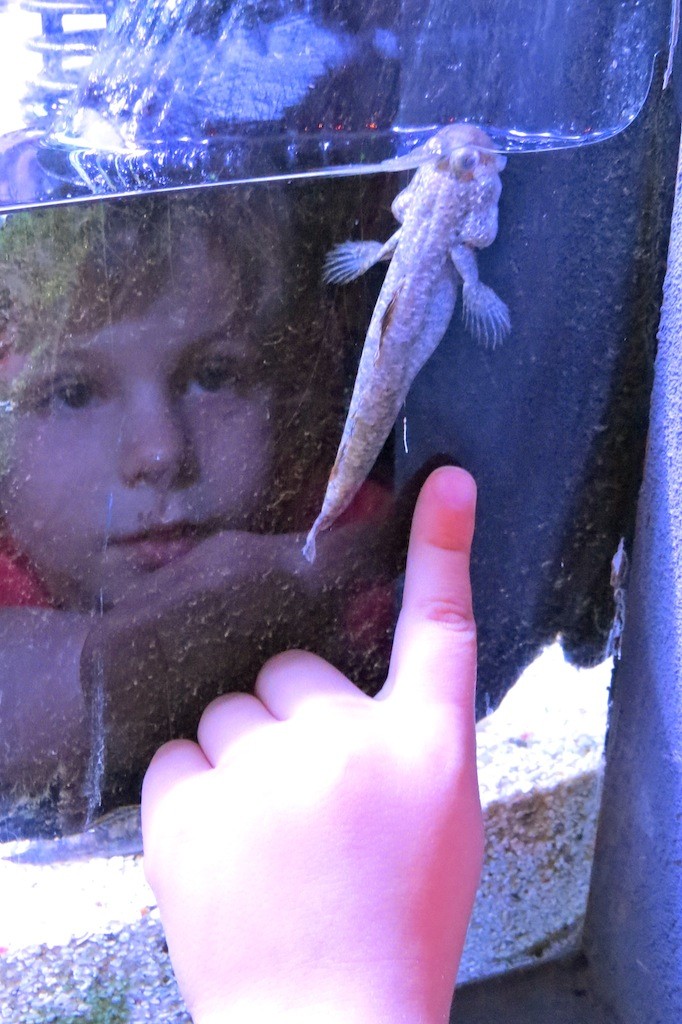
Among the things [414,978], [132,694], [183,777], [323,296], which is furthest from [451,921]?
[323,296]

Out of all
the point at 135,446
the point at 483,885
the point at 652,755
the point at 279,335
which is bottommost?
the point at 483,885

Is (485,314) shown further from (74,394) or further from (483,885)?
(483,885)

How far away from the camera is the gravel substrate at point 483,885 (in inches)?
40.9

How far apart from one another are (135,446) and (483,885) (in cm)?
81

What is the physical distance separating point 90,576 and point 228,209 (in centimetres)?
43

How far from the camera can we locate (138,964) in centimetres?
108

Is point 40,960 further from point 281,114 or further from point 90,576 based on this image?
point 281,114

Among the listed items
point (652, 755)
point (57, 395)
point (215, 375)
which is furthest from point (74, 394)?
point (652, 755)

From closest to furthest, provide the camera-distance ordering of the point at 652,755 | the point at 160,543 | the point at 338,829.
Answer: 1. the point at 338,829
2. the point at 160,543
3. the point at 652,755

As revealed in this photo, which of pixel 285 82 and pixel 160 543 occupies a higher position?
pixel 285 82

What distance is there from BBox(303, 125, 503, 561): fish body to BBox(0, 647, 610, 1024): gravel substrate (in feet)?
1.64

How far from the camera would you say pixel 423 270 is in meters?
0.87

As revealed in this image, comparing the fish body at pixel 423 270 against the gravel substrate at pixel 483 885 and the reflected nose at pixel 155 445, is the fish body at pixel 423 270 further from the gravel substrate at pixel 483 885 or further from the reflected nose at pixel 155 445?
the gravel substrate at pixel 483 885

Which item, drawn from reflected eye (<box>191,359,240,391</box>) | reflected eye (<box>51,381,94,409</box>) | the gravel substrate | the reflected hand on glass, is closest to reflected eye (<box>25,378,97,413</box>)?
reflected eye (<box>51,381,94,409</box>)
